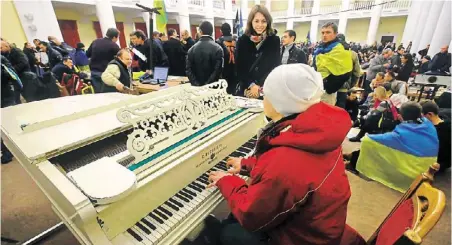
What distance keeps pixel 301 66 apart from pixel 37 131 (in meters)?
1.77

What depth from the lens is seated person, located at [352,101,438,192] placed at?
2.52 m

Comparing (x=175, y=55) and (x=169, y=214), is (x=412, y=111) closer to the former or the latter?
(x=169, y=214)

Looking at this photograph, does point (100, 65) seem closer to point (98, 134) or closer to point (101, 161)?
point (98, 134)

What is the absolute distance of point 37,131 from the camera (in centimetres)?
157

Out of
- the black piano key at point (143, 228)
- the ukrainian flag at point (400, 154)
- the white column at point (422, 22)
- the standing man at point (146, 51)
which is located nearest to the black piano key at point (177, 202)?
the black piano key at point (143, 228)

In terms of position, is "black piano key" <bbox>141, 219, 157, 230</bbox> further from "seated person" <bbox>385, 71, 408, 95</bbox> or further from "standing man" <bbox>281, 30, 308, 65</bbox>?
"seated person" <bbox>385, 71, 408, 95</bbox>

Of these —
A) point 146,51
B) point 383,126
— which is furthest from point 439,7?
point 146,51

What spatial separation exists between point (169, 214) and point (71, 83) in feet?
16.4

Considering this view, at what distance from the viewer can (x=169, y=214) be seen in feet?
Result: 4.10

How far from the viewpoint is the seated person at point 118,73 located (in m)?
3.28

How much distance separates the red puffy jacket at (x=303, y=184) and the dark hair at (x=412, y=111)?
2.07 metres

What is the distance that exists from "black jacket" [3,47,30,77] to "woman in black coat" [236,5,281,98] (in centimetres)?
433

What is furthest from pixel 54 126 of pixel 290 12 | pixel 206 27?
pixel 290 12

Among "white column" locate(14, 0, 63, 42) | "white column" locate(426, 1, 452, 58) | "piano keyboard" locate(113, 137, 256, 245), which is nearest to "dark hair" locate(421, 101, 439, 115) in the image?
"piano keyboard" locate(113, 137, 256, 245)
